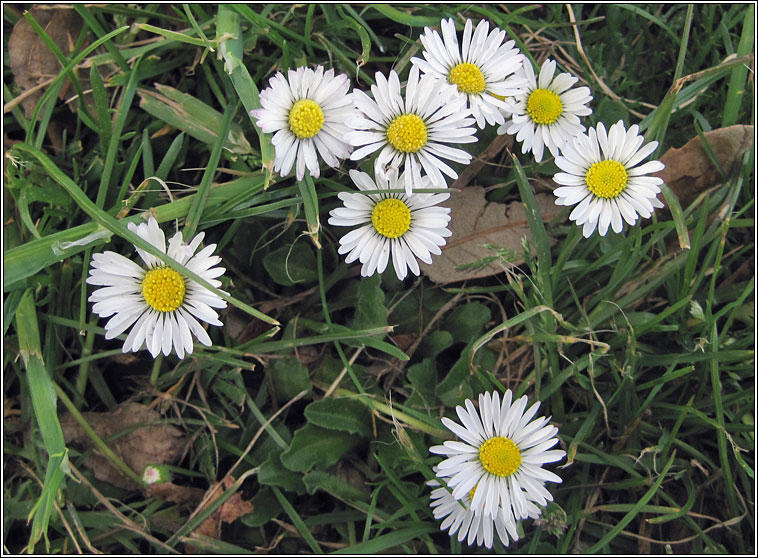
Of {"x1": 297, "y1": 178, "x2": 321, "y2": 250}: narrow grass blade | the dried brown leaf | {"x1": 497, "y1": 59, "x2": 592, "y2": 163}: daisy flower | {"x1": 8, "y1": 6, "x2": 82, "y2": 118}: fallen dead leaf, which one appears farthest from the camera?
{"x1": 8, "y1": 6, "x2": 82, "y2": 118}: fallen dead leaf

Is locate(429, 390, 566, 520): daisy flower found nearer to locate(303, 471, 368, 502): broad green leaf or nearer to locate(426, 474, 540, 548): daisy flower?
locate(426, 474, 540, 548): daisy flower

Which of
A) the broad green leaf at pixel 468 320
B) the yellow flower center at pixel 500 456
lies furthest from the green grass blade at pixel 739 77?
the yellow flower center at pixel 500 456

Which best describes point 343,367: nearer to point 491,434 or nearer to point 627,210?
point 491,434

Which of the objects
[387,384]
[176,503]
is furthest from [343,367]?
[176,503]

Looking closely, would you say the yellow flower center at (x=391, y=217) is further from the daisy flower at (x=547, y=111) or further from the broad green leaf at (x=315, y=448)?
the broad green leaf at (x=315, y=448)

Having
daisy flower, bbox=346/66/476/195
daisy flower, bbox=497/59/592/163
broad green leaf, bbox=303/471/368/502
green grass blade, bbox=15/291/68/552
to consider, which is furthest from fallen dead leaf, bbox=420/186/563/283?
green grass blade, bbox=15/291/68/552
